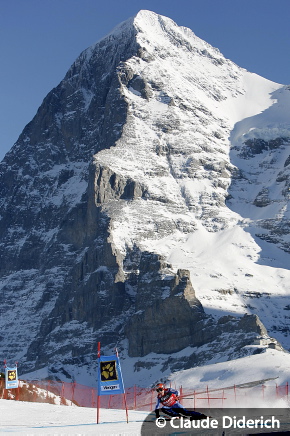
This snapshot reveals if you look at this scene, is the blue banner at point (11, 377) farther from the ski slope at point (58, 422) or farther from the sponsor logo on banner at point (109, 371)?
the sponsor logo on banner at point (109, 371)

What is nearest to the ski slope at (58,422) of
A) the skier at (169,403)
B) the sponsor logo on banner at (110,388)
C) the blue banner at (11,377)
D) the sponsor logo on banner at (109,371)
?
the skier at (169,403)

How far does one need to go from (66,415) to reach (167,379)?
149 metres

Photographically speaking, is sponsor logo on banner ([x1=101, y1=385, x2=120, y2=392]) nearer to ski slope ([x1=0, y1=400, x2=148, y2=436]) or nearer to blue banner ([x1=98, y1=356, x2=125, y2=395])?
blue banner ([x1=98, y1=356, x2=125, y2=395])

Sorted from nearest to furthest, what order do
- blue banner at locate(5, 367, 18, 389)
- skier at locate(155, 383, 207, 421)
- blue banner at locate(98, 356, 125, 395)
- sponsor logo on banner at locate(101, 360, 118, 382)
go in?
skier at locate(155, 383, 207, 421), blue banner at locate(98, 356, 125, 395), sponsor logo on banner at locate(101, 360, 118, 382), blue banner at locate(5, 367, 18, 389)

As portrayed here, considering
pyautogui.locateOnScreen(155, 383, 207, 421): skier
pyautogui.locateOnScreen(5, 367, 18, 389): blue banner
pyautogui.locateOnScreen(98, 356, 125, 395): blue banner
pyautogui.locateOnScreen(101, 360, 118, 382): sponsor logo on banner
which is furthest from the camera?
pyautogui.locateOnScreen(5, 367, 18, 389): blue banner

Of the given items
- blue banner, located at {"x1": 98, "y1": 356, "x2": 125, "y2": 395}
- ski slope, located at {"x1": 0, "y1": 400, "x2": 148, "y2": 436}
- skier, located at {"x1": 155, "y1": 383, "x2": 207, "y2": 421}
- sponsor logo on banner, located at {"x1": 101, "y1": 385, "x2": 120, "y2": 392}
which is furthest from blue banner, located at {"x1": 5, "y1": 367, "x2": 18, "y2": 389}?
skier, located at {"x1": 155, "y1": 383, "x2": 207, "y2": 421}

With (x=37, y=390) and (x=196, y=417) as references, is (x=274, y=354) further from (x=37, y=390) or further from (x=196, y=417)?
(x=196, y=417)

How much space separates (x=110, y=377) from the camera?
43.0 metres

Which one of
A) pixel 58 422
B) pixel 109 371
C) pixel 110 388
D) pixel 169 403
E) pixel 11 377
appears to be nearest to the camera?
pixel 169 403

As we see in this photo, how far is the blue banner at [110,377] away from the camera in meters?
42.7

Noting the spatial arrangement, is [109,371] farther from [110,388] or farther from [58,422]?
[58,422]

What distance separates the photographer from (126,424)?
39.5m

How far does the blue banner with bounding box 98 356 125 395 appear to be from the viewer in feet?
140

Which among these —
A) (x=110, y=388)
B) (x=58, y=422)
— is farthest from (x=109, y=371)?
(x=58, y=422)
